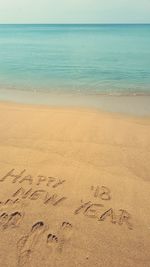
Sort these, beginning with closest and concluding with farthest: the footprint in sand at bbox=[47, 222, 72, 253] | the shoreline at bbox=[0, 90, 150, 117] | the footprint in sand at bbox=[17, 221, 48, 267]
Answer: the footprint in sand at bbox=[17, 221, 48, 267] < the footprint in sand at bbox=[47, 222, 72, 253] < the shoreline at bbox=[0, 90, 150, 117]

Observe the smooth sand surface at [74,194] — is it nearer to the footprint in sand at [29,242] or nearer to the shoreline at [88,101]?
the footprint in sand at [29,242]

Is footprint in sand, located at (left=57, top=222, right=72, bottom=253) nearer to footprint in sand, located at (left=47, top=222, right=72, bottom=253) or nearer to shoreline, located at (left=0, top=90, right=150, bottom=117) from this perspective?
footprint in sand, located at (left=47, top=222, right=72, bottom=253)

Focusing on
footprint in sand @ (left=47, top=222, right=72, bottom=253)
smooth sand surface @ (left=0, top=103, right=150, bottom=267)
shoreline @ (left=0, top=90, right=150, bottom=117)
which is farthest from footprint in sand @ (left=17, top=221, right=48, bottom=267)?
shoreline @ (left=0, top=90, right=150, bottom=117)

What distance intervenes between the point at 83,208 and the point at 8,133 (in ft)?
9.27

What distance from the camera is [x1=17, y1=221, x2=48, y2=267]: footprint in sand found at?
319cm

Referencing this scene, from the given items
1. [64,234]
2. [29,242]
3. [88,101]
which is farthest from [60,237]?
[88,101]

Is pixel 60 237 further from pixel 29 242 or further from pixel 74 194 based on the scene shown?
pixel 74 194

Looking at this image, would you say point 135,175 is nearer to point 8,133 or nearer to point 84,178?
point 84,178

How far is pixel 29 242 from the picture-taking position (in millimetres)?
3361

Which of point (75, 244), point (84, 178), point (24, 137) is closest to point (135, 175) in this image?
point (84, 178)

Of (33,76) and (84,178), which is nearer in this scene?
(84,178)

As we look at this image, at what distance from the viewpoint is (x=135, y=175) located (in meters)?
4.64

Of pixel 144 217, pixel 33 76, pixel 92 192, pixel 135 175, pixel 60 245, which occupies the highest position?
pixel 33 76

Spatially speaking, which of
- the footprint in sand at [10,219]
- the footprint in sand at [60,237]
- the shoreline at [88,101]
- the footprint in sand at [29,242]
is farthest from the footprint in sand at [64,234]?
the shoreline at [88,101]
